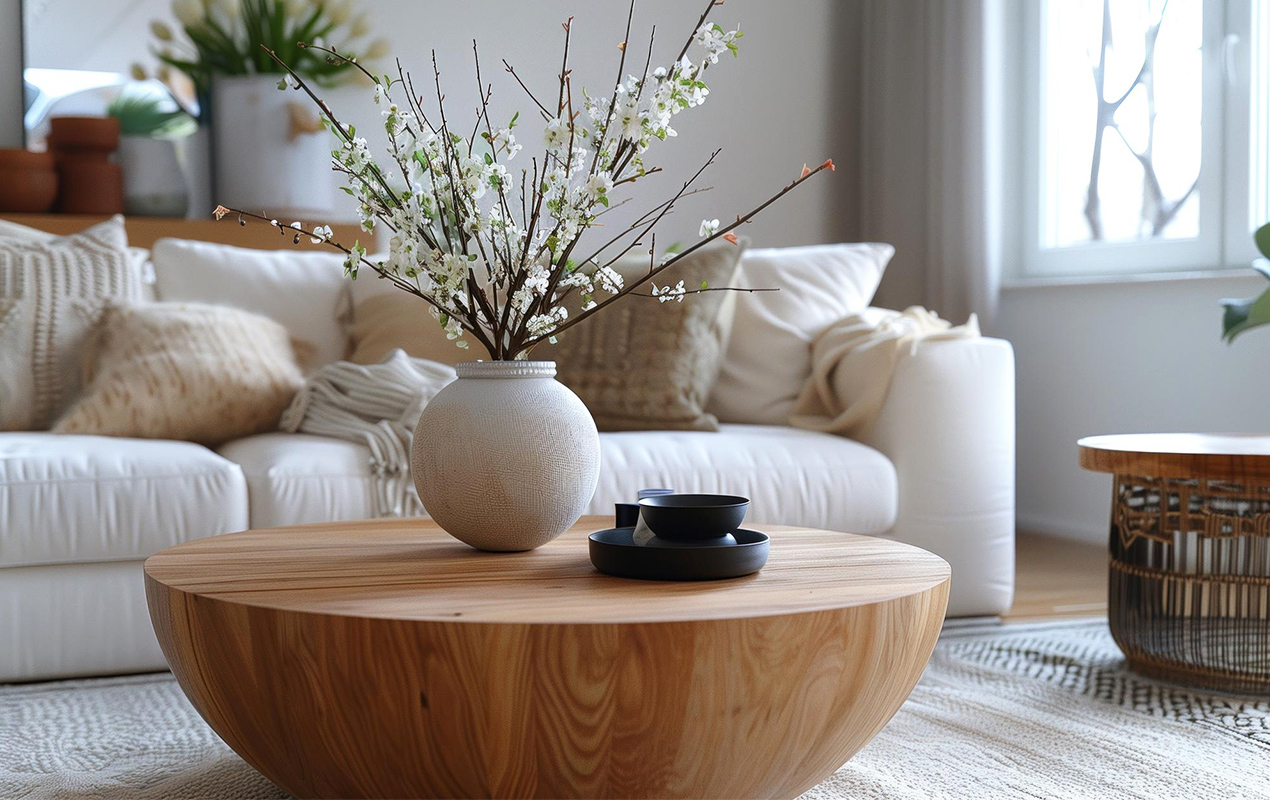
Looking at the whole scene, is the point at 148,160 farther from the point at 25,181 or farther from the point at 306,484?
the point at 306,484

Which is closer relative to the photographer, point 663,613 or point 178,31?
point 663,613

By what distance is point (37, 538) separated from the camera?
2.12 m

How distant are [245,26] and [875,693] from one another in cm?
346

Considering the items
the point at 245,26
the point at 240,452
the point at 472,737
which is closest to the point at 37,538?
the point at 240,452

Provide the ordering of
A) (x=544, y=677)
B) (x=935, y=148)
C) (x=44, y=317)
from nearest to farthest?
1. (x=544, y=677)
2. (x=44, y=317)
3. (x=935, y=148)

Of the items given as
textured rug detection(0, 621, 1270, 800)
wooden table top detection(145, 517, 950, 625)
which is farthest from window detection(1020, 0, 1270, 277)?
wooden table top detection(145, 517, 950, 625)

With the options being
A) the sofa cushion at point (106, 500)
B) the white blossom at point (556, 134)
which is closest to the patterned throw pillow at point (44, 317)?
the sofa cushion at point (106, 500)

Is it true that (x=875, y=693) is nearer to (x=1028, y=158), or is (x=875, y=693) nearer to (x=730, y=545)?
(x=730, y=545)

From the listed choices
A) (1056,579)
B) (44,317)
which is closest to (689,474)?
(1056,579)

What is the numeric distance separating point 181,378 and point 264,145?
1524 millimetres

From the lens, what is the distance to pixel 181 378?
2.49m

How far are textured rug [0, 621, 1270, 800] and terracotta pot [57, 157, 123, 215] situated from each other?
1.99 m

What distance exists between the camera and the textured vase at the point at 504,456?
1419 mm

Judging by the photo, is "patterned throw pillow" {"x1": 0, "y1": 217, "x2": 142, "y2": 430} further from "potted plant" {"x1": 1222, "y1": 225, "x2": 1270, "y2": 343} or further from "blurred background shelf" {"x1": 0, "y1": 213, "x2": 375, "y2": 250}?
"potted plant" {"x1": 1222, "y1": 225, "x2": 1270, "y2": 343}
